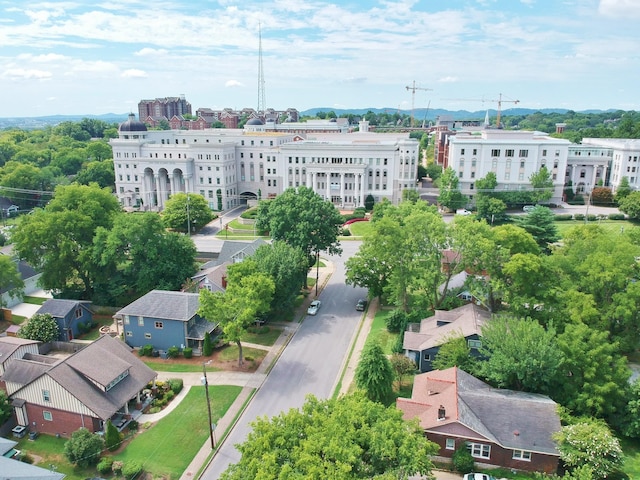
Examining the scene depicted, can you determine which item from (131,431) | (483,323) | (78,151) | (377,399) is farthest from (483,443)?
(78,151)

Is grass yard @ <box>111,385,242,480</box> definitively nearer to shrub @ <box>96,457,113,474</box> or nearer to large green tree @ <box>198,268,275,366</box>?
shrub @ <box>96,457,113,474</box>

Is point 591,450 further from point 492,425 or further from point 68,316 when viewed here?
point 68,316

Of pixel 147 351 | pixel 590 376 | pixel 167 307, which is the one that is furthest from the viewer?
pixel 167 307

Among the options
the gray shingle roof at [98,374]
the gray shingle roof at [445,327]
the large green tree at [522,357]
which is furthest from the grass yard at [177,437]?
the large green tree at [522,357]

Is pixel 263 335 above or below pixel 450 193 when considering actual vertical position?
below

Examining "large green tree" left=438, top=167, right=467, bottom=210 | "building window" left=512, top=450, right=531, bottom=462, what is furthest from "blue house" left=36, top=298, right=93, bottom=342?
"large green tree" left=438, top=167, right=467, bottom=210

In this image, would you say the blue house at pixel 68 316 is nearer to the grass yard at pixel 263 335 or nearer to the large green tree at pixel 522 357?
the grass yard at pixel 263 335

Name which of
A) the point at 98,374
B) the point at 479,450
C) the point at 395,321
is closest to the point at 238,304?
the point at 98,374
